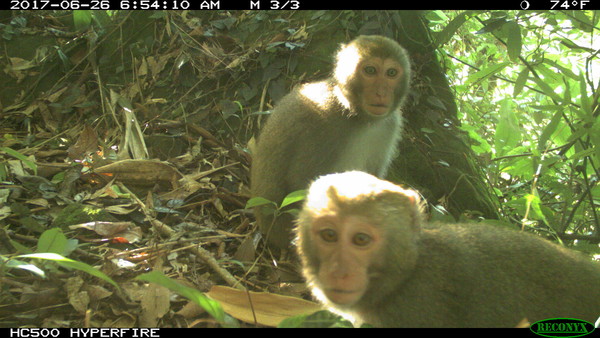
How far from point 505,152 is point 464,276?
147 inches

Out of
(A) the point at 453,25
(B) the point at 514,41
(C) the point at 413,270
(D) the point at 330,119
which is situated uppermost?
(A) the point at 453,25

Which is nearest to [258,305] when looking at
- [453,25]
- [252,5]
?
[453,25]

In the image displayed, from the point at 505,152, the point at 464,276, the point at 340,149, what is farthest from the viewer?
the point at 505,152

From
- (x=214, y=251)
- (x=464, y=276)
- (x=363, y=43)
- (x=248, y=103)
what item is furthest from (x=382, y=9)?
(x=464, y=276)

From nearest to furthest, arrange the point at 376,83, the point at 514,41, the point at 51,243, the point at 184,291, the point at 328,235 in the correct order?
the point at 184,291 → the point at 328,235 → the point at 51,243 → the point at 514,41 → the point at 376,83

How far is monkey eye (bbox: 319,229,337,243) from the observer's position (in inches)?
136

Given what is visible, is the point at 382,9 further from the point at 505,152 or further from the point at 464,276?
the point at 464,276

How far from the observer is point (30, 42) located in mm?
7504

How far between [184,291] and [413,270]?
143 cm

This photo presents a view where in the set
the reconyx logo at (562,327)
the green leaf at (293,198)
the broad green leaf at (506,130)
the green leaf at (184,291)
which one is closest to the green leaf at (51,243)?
the green leaf at (184,291)

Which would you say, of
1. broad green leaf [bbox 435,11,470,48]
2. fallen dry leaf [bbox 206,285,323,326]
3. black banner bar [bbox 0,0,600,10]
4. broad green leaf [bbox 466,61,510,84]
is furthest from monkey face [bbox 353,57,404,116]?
fallen dry leaf [bbox 206,285,323,326]

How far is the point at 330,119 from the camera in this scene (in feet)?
18.6

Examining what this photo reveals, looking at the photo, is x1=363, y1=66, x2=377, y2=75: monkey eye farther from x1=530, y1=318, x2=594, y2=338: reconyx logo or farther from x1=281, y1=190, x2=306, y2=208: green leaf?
x1=530, y1=318, x2=594, y2=338: reconyx logo

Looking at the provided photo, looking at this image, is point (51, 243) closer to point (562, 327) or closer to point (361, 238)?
point (361, 238)
